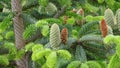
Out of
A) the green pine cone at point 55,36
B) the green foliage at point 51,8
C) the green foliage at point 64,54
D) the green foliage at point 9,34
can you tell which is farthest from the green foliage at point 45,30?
the green foliage at point 9,34

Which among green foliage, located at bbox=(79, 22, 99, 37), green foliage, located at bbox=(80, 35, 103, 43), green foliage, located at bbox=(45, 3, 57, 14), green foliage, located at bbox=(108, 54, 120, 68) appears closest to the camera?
green foliage, located at bbox=(108, 54, 120, 68)

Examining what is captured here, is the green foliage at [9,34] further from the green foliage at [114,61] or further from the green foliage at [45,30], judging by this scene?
the green foliage at [114,61]

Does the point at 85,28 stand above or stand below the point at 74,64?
above

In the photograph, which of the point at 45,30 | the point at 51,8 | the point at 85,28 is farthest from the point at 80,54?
the point at 51,8

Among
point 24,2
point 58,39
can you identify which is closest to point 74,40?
point 58,39

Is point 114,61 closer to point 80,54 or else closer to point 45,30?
point 80,54

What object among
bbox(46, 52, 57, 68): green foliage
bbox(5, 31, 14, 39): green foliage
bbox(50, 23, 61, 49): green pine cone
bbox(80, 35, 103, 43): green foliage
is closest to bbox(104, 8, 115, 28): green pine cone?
bbox(80, 35, 103, 43): green foliage

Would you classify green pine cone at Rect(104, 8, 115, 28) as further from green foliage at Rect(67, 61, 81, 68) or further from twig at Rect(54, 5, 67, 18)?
twig at Rect(54, 5, 67, 18)
